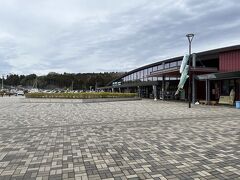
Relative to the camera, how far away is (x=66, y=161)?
545 centimetres

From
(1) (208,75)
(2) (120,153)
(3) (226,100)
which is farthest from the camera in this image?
(3) (226,100)

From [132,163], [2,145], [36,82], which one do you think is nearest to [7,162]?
[2,145]

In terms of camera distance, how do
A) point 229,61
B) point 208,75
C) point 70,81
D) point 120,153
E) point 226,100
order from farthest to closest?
1. point 70,81
2. point 229,61
3. point 226,100
4. point 208,75
5. point 120,153

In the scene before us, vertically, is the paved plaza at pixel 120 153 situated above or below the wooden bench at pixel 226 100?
below

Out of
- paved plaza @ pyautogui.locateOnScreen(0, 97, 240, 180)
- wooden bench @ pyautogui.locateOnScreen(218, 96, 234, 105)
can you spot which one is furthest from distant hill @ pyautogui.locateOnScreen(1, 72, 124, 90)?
paved plaza @ pyautogui.locateOnScreen(0, 97, 240, 180)

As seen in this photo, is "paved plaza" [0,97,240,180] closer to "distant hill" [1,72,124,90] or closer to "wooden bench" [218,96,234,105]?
"wooden bench" [218,96,234,105]

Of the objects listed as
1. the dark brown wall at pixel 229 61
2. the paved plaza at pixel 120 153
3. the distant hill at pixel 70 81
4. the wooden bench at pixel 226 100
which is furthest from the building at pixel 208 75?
the distant hill at pixel 70 81

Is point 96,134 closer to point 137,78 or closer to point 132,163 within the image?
point 132,163

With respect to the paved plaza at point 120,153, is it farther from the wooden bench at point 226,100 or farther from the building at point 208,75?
the building at point 208,75

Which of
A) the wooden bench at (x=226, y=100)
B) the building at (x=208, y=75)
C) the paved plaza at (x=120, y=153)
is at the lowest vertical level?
the paved plaza at (x=120, y=153)

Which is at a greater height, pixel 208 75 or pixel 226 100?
pixel 208 75

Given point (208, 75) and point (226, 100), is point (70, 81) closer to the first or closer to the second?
point (208, 75)

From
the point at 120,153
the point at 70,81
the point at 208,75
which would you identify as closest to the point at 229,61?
the point at 208,75

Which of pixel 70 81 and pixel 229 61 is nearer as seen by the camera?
pixel 229 61
